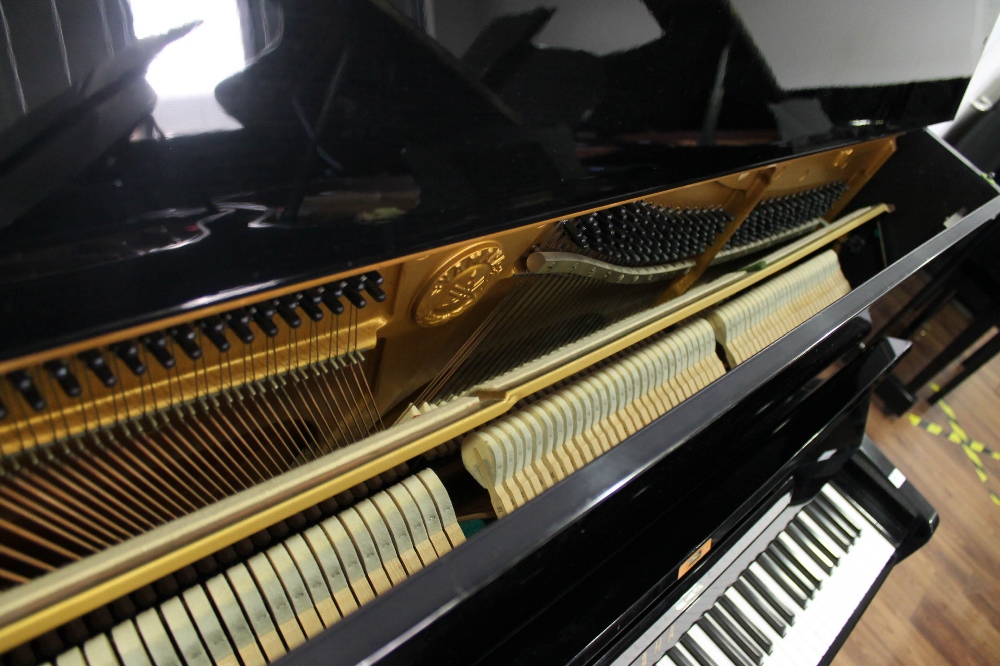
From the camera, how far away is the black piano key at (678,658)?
1167mm

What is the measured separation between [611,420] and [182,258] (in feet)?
2.55

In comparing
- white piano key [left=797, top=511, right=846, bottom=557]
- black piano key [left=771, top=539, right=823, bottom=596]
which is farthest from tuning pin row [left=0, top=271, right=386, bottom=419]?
white piano key [left=797, top=511, right=846, bottom=557]

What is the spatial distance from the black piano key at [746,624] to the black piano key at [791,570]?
0.66 feet

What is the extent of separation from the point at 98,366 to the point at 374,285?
1.14 feet

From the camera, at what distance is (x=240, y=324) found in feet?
2.34

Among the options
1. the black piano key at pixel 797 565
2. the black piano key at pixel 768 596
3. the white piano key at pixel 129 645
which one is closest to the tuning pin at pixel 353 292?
the white piano key at pixel 129 645

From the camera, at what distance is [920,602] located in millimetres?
2350

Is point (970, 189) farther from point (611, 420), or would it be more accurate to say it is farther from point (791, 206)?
point (611, 420)

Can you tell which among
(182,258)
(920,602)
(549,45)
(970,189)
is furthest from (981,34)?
(182,258)

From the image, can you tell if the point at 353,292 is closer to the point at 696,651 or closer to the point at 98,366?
the point at 98,366

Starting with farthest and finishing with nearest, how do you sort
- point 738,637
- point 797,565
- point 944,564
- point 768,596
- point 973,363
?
point 973,363, point 944,564, point 797,565, point 768,596, point 738,637

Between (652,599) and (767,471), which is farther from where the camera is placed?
(767,471)

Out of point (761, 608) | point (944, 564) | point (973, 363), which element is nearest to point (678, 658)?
point (761, 608)

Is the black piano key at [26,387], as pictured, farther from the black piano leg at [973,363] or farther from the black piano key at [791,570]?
the black piano leg at [973,363]
